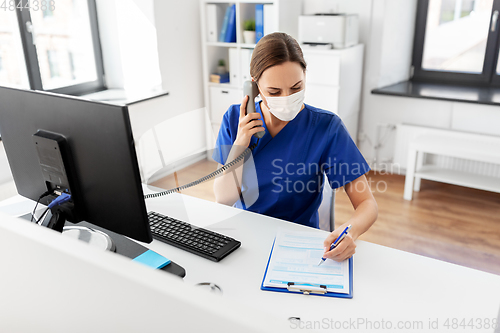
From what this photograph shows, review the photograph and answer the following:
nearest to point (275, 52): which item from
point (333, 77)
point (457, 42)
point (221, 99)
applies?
point (333, 77)

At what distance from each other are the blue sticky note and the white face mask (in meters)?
0.63

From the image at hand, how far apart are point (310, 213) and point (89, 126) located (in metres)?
0.88

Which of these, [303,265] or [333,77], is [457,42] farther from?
[303,265]

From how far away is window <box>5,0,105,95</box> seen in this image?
9.23 ft

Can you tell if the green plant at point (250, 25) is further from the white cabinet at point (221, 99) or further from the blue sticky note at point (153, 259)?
the blue sticky note at point (153, 259)

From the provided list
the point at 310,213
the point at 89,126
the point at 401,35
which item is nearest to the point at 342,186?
the point at 310,213

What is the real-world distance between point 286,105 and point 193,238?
53 cm

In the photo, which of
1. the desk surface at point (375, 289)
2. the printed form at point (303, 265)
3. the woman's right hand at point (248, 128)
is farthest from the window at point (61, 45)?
the printed form at point (303, 265)

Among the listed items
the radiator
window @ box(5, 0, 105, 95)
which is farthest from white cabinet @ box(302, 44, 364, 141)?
window @ box(5, 0, 105, 95)

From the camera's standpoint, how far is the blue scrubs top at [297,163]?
1.43m

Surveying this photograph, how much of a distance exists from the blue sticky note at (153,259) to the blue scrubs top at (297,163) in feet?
1.59

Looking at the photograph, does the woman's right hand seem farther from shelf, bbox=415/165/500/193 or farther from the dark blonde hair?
shelf, bbox=415/165/500/193

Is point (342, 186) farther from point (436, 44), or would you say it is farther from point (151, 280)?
point (436, 44)

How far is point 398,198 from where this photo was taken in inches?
125
